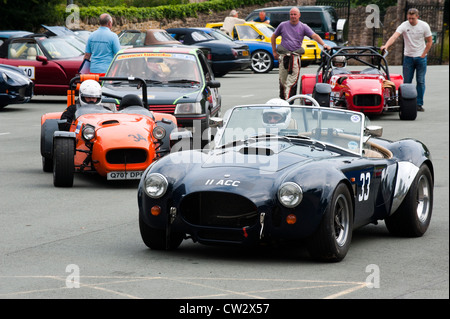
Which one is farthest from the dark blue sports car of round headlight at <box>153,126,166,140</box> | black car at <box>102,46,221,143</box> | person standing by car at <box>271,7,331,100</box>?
person standing by car at <box>271,7,331,100</box>

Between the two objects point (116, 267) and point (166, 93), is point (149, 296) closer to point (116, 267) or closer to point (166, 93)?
point (116, 267)

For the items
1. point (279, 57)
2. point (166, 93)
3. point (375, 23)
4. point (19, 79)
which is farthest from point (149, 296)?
point (375, 23)

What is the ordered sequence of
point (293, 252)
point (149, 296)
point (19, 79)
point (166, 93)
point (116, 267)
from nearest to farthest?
point (149, 296)
point (116, 267)
point (293, 252)
point (166, 93)
point (19, 79)

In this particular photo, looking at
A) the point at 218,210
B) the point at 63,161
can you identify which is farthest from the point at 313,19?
the point at 218,210

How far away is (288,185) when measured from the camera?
7.08 meters

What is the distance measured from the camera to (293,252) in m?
7.72

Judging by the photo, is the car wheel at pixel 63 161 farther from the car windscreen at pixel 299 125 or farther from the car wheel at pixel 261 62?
the car wheel at pixel 261 62

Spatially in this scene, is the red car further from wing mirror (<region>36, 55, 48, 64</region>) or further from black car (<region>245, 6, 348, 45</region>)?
black car (<region>245, 6, 348, 45</region>)

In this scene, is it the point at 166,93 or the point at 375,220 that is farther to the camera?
the point at 166,93

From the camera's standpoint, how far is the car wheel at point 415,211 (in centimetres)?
841

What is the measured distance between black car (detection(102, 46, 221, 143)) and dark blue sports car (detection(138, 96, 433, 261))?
595cm

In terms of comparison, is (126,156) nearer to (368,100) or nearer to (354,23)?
(368,100)

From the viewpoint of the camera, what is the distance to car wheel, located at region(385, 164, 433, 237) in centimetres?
841
